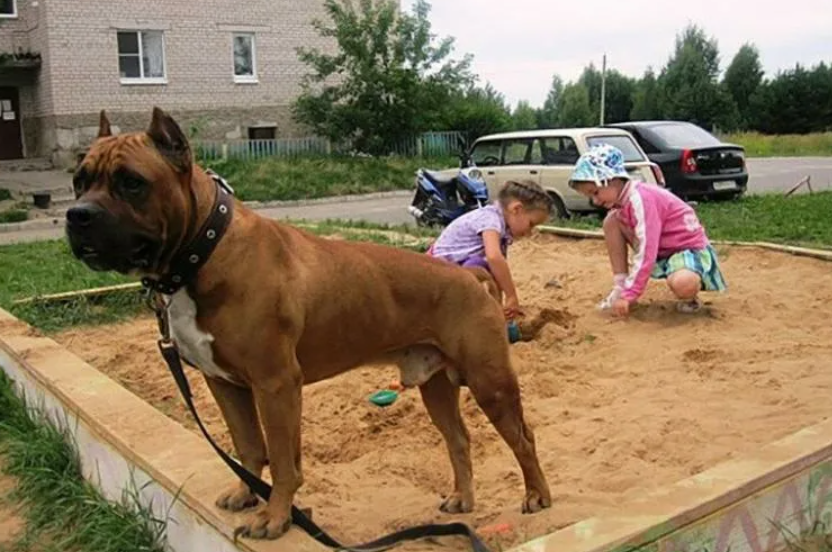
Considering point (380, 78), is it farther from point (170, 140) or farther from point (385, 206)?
point (170, 140)

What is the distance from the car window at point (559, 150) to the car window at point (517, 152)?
0.39 m

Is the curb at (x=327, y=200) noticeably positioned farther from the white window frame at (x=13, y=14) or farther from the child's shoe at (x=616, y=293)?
the child's shoe at (x=616, y=293)

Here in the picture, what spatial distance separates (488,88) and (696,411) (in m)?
42.1

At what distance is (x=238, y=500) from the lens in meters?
3.31

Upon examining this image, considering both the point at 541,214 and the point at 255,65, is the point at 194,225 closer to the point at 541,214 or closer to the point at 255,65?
the point at 541,214

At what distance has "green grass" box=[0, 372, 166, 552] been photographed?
12.2 ft

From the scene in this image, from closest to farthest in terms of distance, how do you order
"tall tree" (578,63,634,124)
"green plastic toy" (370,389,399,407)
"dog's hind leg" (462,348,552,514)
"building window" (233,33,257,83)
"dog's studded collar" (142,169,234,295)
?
"dog's studded collar" (142,169,234,295) < "dog's hind leg" (462,348,552,514) < "green plastic toy" (370,389,399,407) < "building window" (233,33,257,83) < "tall tree" (578,63,634,124)

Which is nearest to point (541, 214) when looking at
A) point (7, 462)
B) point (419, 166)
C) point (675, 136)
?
point (7, 462)

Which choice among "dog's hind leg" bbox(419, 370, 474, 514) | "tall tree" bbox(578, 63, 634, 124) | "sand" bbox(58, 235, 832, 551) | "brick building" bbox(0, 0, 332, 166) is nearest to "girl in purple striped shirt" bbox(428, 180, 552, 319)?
"sand" bbox(58, 235, 832, 551)

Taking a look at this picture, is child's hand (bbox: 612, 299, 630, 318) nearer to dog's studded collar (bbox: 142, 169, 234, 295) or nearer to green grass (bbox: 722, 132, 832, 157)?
dog's studded collar (bbox: 142, 169, 234, 295)

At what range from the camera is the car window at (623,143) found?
14391mm

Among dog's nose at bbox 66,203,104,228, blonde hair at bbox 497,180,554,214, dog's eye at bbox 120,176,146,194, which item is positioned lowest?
blonde hair at bbox 497,180,554,214

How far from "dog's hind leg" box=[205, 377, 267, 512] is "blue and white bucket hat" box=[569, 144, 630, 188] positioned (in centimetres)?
389

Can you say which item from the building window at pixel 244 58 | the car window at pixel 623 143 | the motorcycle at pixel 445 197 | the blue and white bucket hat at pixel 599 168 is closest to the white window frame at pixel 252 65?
the building window at pixel 244 58
